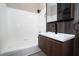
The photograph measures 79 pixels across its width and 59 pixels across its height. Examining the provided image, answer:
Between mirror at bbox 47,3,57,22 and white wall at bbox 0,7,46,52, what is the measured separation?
110 millimetres

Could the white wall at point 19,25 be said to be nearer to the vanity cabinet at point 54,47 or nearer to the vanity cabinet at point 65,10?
the vanity cabinet at point 54,47

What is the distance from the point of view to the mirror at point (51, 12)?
1.33m

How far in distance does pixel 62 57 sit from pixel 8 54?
2.65 feet

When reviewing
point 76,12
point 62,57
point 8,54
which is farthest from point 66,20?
point 8,54

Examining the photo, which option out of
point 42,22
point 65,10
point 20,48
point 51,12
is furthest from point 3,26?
point 65,10

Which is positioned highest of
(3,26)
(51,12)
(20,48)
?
(51,12)

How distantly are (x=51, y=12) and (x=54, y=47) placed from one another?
1.89 feet

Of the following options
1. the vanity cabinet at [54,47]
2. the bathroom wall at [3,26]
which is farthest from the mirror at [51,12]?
the bathroom wall at [3,26]

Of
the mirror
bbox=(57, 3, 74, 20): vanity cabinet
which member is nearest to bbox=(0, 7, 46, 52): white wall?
the mirror

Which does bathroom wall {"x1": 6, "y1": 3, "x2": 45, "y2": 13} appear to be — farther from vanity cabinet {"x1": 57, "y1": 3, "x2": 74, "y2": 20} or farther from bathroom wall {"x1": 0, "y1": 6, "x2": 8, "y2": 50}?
vanity cabinet {"x1": 57, "y1": 3, "x2": 74, "y2": 20}

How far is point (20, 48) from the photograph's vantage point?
4.28 ft

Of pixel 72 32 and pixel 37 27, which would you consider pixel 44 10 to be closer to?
pixel 37 27

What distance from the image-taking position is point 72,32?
1.28 metres

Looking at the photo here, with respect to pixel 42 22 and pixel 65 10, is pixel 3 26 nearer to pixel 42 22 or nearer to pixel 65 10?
pixel 42 22
